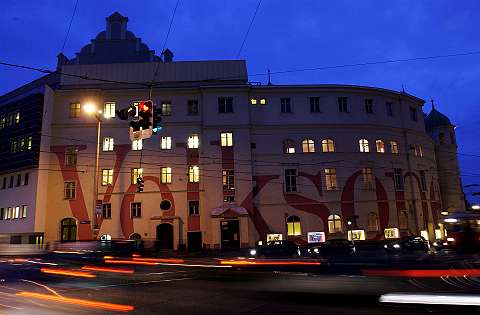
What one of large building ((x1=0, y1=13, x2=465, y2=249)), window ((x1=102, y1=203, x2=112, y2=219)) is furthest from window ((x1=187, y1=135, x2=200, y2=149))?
window ((x1=102, y1=203, x2=112, y2=219))

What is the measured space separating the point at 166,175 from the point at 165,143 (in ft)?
10.5

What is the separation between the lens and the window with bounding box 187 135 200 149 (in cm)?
3994

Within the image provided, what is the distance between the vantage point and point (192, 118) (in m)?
40.4

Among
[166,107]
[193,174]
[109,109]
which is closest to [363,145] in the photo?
[193,174]

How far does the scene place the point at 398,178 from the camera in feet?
141

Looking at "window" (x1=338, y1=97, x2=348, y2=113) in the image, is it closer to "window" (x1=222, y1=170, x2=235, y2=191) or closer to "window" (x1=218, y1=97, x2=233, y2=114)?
"window" (x1=218, y1=97, x2=233, y2=114)

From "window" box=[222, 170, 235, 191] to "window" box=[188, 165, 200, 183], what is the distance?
2.49m

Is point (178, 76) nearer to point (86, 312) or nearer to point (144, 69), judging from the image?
point (144, 69)

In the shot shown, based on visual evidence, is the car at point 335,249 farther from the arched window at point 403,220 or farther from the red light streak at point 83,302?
the red light streak at point 83,302

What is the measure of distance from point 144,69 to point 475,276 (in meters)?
36.3

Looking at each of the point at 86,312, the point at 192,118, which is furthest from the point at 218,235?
the point at 86,312

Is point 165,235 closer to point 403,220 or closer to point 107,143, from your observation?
point 107,143

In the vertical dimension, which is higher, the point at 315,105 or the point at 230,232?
the point at 315,105

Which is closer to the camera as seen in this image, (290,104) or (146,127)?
(146,127)
